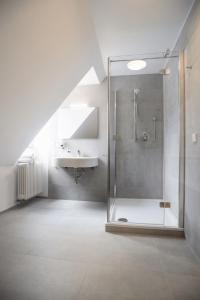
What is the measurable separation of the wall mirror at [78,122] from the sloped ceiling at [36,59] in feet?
2.43

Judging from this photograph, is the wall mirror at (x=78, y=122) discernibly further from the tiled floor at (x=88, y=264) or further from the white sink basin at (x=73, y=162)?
the tiled floor at (x=88, y=264)

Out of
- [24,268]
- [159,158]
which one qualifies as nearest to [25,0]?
[24,268]

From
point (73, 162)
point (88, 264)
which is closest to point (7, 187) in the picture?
point (73, 162)

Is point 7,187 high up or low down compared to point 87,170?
down

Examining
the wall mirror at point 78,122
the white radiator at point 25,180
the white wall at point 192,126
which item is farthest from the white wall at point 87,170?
the white wall at point 192,126

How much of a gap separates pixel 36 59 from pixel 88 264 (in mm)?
1849

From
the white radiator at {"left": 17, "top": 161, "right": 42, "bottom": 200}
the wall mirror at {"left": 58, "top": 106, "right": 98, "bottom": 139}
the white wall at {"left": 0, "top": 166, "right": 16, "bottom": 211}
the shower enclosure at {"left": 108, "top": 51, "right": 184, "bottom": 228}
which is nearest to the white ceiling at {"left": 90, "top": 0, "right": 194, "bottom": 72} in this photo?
the shower enclosure at {"left": 108, "top": 51, "right": 184, "bottom": 228}

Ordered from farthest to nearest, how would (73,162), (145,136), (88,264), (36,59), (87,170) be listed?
(87,170)
(145,136)
(73,162)
(36,59)
(88,264)

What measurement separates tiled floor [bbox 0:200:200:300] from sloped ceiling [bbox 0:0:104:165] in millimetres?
1160

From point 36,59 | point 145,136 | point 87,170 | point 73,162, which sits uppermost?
point 36,59

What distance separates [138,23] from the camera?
6.35ft

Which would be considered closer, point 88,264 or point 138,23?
point 88,264

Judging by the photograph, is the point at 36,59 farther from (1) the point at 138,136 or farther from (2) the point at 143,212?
(2) the point at 143,212

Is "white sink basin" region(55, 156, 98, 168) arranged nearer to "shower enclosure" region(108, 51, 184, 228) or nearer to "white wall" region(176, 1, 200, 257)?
"shower enclosure" region(108, 51, 184, 228)
